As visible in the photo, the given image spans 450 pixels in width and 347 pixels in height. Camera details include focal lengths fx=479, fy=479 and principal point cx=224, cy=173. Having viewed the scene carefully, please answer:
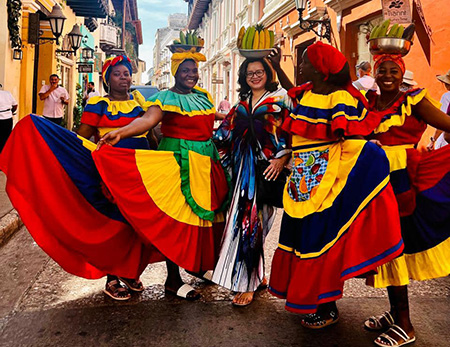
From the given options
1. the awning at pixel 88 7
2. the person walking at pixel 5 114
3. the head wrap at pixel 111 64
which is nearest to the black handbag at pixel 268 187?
the head wrap at pixel 111 64

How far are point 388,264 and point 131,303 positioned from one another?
1.73 metres

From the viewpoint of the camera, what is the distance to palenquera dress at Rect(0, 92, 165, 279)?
9.76ft

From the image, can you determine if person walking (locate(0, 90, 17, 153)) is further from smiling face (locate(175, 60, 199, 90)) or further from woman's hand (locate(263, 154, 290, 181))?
woman's hand (locate(263, 154, 290, 181))

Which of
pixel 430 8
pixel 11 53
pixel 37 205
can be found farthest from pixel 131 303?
pixel 11 53

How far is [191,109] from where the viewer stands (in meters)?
3.38

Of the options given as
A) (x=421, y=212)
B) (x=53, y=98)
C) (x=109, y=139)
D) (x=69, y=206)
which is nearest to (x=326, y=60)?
(x=421, y=212)

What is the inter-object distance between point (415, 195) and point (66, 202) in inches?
84.4

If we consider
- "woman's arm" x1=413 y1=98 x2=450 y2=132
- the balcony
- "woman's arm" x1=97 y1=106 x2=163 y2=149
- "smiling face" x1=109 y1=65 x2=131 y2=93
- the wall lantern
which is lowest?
"woman's arm" x1=97 y1=106 x2=163 y2=149

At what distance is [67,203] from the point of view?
3.08 meters

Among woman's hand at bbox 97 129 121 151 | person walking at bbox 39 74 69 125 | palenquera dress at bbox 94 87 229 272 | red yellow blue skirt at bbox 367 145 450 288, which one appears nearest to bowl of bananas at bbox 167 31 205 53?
palenquera dress at bbox 94 87 229 272

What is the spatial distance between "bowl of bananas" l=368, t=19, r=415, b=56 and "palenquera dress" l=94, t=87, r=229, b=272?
4.05ft

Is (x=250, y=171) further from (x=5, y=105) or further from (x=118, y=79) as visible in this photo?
(x=5, y=105)

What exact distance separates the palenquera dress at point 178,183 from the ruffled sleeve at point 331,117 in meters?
0.81

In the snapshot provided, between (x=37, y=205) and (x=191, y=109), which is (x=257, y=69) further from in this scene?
(x=37, y=205)
